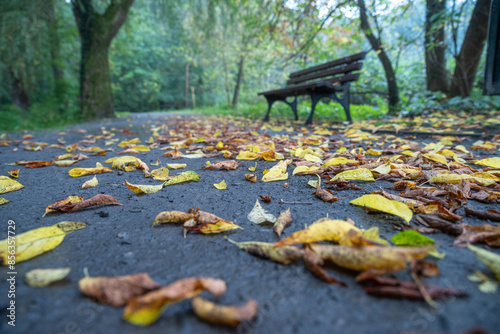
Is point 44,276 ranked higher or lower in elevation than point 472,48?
lower

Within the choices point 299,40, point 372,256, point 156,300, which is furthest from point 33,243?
point 299,40

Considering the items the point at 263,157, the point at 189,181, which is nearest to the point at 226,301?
the point at 189,181

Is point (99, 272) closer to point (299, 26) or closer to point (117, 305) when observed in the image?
point (117, 305)

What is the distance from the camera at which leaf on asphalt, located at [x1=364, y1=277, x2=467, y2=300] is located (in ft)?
1.87

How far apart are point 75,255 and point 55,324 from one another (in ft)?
0.97

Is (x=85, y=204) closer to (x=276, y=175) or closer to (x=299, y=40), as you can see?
(x=276, y=175)

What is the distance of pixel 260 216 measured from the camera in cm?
105

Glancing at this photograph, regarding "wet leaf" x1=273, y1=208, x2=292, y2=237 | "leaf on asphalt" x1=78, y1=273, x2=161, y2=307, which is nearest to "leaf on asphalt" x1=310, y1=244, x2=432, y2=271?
"wet leaf" x1=273, y1=208, x2=292, y2=237

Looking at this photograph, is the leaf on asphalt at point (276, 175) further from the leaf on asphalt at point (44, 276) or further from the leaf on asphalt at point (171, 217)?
the leaf on asphalt at point (44, 276)

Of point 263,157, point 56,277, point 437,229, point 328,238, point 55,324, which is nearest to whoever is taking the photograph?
point 55,324

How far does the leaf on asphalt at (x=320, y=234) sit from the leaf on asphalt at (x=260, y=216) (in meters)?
0.23

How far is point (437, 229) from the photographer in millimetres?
902

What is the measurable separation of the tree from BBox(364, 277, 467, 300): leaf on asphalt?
7.34 meters

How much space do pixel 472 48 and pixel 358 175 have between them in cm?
553
